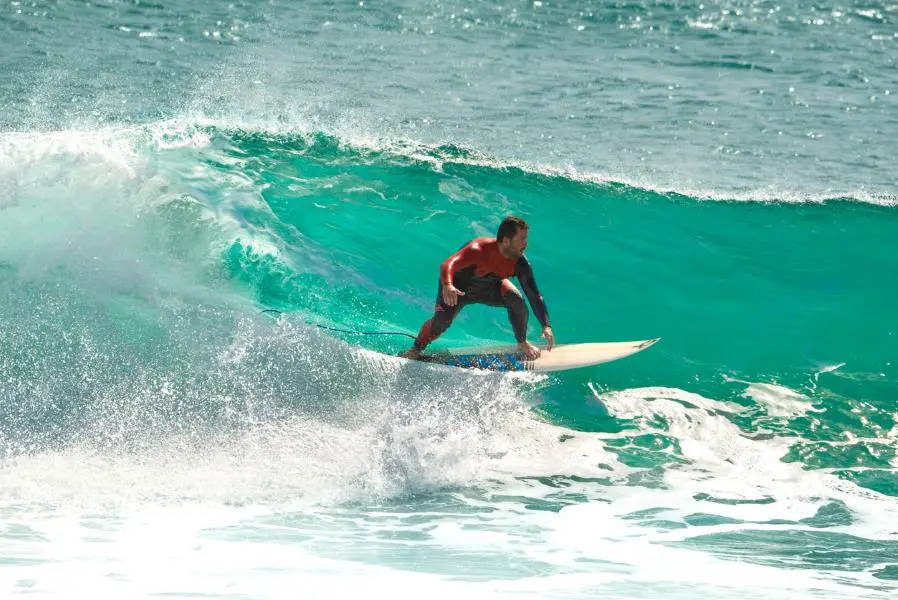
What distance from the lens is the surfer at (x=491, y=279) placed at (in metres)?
7.05

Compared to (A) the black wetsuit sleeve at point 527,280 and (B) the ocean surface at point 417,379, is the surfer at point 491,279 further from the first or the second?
(B) the ocean surface at point 417,379

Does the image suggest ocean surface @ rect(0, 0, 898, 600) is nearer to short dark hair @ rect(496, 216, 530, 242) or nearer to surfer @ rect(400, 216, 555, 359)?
surfer @ rect(400, 216, 555, 359)

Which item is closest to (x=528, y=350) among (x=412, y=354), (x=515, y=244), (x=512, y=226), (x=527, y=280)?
(x=527, y=280)

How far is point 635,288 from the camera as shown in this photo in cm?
1027

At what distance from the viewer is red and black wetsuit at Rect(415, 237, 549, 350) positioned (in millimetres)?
7203

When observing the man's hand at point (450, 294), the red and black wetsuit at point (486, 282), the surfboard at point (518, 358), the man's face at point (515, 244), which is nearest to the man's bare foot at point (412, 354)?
the surfboard at point (518, 358)

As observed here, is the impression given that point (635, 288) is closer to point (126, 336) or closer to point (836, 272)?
point (836, 272)

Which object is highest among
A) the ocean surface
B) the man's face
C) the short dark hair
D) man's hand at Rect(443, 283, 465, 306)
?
the short dark hair

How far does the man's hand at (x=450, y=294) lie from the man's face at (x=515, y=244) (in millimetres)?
462

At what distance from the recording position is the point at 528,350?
7.74 metres

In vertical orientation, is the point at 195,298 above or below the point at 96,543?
above

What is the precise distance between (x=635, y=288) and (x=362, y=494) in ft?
14.7

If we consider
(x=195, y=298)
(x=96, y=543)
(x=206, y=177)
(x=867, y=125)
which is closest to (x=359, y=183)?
(x=206, y=177)

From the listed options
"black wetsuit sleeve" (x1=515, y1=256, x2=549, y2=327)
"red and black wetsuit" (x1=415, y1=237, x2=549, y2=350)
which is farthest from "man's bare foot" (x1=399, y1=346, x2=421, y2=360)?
"black wetsuit sleeve" (x1=515, y1=256, x2=549, y2=327)
